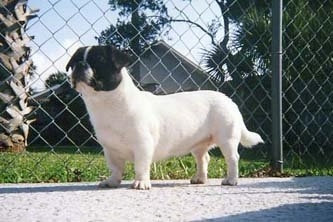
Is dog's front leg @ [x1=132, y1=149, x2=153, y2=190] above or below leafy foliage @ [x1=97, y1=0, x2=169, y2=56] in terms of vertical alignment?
below

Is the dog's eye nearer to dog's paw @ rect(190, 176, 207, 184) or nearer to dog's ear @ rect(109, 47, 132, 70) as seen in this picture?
dog's ear @ rect(109, 47, 132, 70)

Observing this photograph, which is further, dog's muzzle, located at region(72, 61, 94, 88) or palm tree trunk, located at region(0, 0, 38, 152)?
palm tree trunk, located at region(0, 0, 38, 152)

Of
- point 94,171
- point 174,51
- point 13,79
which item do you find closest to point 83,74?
point 94,171

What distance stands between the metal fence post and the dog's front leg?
100cm

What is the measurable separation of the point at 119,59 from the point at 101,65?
0.25 ft

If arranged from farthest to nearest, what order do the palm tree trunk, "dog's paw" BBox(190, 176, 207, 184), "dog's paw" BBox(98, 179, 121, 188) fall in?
1. the palm tree trunk
2. "dog's paw" BBox(190, 176, 207, 184)
3. "dog's paw" BBox(98, 179, 121, 188)

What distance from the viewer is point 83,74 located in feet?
7.20

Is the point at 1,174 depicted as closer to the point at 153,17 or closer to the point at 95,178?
the point at 95,178

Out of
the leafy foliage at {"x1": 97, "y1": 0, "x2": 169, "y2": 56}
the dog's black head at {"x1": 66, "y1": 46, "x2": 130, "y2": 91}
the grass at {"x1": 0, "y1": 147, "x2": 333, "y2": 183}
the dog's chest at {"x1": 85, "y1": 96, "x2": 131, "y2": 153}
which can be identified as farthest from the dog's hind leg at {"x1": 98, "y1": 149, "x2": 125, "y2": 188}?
the leafy foliage at {"x1": 97, "y1": 0, "x2": 169, "y2": 56}

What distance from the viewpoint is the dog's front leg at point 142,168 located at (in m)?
2.28

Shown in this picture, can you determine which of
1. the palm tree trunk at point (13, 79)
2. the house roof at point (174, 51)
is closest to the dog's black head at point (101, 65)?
the house roof at point (174, 51)

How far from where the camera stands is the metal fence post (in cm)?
305

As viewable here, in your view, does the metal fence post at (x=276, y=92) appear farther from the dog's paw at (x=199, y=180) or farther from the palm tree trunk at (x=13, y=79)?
the palm tree trunk at (x=13, y=79)

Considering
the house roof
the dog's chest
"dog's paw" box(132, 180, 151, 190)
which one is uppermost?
the house roof
